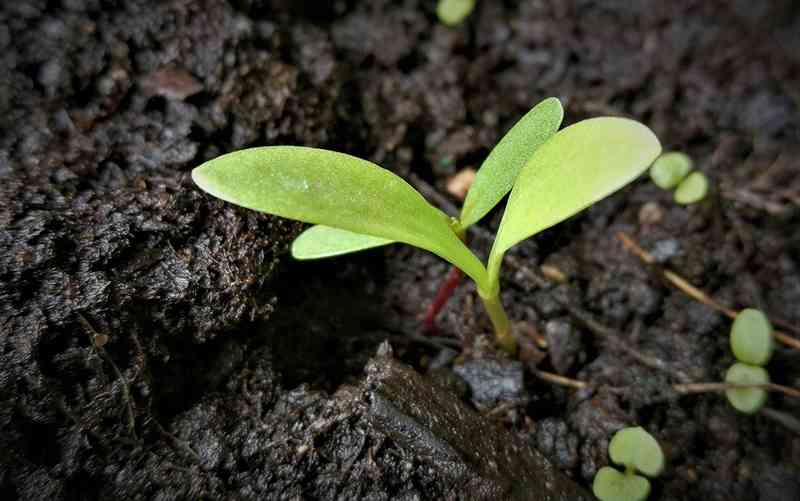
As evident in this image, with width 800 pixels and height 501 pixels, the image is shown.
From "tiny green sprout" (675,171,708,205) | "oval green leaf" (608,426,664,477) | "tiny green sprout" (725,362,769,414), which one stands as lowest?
"tiny green sprout" (725,362,769,414)

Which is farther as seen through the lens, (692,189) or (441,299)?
(692,189)

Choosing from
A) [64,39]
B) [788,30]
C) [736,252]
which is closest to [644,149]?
[736,252]

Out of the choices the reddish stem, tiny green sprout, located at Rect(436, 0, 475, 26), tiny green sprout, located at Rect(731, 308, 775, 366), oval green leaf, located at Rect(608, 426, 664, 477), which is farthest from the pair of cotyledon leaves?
tiny green sprout, located at Rect(436, 0, 475, 26)

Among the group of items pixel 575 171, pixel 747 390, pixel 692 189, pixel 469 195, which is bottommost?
pixel 747 390

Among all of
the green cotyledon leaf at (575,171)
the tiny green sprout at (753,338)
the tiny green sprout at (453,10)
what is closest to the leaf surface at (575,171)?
the green cotyledon leaf at (575,171)

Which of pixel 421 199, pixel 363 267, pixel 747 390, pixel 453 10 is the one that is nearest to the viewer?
pixel 421 199

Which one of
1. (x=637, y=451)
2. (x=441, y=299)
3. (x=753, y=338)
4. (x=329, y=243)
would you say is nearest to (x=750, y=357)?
(x=753, y=338)

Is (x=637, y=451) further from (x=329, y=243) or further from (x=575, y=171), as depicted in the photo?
(x=329, y=243)

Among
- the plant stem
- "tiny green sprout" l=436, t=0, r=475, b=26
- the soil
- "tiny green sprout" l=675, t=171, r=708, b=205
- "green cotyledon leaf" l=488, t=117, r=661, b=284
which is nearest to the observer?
"green cotyledon leaf" l=488, t=117, r=661, b=284

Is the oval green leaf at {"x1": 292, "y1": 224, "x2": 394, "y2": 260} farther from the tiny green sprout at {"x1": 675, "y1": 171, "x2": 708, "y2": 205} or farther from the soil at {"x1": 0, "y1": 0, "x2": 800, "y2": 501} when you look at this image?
the tiny green sprout at {"x1": 675, "y1": 171, "x2": 708, "y2": 205}
